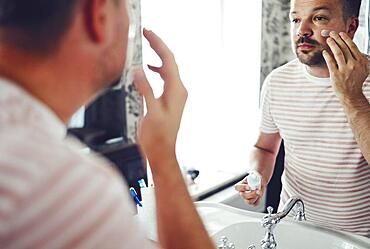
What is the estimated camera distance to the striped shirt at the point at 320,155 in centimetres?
102

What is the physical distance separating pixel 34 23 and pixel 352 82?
0.81 m

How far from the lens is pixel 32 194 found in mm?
260

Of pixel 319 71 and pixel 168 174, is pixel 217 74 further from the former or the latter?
pixel 168 174

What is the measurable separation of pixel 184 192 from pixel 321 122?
73 cm

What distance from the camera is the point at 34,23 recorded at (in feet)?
0.99

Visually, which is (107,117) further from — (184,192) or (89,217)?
(89,217)

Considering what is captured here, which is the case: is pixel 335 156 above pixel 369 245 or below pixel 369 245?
Result: above

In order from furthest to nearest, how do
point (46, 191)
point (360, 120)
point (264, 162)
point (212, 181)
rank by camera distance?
point (212, 181), point (264, 162), point (360, 120), point (46, 191)

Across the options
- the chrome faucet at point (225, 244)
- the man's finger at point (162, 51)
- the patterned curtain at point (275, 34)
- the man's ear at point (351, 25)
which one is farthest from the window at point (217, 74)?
the man's finger at point (162, 51)

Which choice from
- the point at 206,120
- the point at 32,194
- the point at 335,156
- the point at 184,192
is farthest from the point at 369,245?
the point at 32,194

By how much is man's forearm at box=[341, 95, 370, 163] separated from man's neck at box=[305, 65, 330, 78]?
6.5 inches

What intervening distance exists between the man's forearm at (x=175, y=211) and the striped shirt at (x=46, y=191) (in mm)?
144

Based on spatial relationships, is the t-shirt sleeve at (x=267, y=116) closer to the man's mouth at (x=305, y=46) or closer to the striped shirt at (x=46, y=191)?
the man's mouth at (x=305, y=46)

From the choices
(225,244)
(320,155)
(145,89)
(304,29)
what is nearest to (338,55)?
(304,29)
